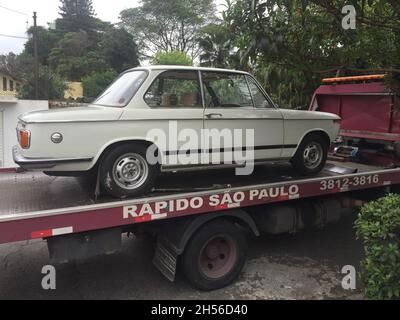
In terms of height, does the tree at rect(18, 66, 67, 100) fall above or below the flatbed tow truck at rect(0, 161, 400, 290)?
above

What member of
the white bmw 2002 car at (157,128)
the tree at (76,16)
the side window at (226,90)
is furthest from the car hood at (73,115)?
the tree at (76,16)

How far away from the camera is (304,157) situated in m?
5.64

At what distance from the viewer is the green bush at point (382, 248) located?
3568 mm

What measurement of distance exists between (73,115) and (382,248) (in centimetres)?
318

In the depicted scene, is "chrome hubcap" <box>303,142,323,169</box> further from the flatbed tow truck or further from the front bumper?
the front bumper

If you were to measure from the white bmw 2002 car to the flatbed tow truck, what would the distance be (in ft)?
1.00

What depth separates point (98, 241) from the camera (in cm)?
397

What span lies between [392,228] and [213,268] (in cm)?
201

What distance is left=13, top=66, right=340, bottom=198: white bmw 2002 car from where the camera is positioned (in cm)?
387

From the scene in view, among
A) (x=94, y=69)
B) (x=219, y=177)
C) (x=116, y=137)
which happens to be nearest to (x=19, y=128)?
(x=116, y=137)

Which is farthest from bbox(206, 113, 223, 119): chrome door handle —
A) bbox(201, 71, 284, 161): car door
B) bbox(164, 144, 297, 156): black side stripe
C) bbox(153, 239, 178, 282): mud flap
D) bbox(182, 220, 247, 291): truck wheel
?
bbox(153, 239, 178, 282): mud flap

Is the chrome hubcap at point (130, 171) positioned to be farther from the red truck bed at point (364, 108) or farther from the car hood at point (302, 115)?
the red truck bed at point (364, 108)
